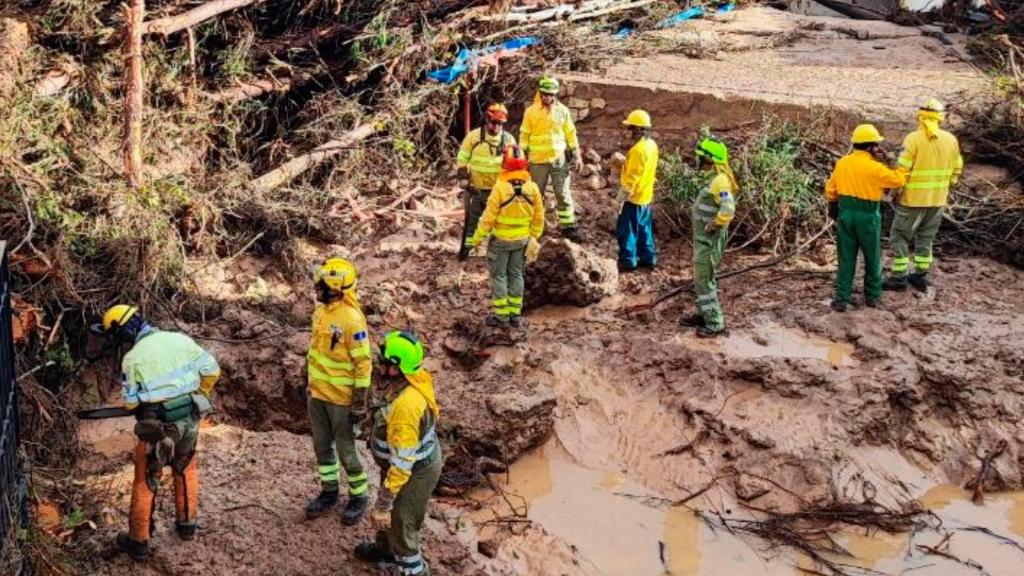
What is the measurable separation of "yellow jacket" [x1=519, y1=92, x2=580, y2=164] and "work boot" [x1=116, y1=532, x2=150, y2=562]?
18.6ft

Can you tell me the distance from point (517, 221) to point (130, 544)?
4084mm

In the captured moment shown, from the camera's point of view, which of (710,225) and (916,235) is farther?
(916,235)

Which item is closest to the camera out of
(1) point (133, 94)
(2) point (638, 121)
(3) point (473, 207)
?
(1) point (133, 94)

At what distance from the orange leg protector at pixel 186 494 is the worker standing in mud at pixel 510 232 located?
11.1 feet

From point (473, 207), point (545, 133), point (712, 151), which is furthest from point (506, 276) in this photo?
point (712, 151)

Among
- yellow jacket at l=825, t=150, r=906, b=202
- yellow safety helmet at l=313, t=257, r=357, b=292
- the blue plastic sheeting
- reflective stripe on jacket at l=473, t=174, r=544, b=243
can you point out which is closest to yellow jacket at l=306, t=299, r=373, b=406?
yellow safety helmet at l=313, t=257, r=357, b=292

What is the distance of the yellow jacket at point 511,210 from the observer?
877cm

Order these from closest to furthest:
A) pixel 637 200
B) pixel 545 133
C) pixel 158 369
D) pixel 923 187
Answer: pixel 158 369
pixel 923 187
pixel 637 200
pixel 545 133

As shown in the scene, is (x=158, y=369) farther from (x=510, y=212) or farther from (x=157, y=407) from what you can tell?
(x=510, y=212)

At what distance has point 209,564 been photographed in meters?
6.37

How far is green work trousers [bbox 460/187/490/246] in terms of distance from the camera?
10.1 m

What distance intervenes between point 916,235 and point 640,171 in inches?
103

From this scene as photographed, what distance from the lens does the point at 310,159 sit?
11.3 metres

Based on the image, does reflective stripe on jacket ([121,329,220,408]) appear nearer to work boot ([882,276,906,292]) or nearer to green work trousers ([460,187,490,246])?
green work trousers ([460,187,490,246])
